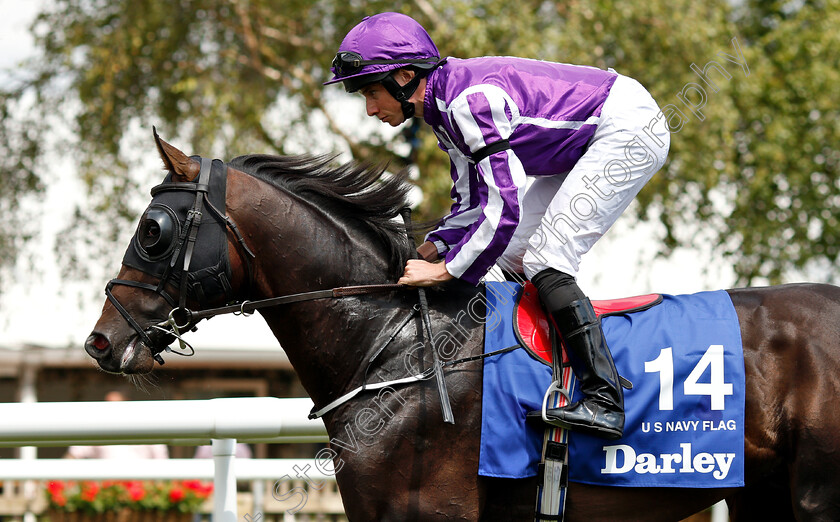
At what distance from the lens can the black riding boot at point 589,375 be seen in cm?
261

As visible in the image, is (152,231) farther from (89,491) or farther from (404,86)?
(89,491)

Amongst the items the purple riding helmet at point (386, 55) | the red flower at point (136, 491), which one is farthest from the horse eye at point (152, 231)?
the red flower at point (136, 491)

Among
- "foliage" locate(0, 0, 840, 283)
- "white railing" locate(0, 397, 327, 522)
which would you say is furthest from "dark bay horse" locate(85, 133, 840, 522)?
"foliage" locate(0, 0, 840, 283)

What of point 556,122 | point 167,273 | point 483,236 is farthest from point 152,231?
point 556,122

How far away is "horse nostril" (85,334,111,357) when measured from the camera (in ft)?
8.71

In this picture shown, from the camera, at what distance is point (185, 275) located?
8.77ft

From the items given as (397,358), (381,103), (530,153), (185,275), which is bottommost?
(397,358)

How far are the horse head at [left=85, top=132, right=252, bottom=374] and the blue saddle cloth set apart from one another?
95cm

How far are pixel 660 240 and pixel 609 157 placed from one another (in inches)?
340

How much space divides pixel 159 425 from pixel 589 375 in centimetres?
152

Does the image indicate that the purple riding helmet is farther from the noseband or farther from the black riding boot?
the black riding boot

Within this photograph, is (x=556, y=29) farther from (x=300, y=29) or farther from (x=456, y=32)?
(x=300, y=29)

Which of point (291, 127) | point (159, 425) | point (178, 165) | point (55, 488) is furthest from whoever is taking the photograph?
point (291, 127)

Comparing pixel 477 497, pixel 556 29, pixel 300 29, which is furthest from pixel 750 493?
pixel 300 29
